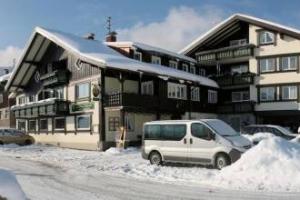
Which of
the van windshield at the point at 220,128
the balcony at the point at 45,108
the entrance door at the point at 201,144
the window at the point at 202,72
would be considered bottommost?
the entrance door at the point at 201,144

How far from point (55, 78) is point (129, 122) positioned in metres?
8.46

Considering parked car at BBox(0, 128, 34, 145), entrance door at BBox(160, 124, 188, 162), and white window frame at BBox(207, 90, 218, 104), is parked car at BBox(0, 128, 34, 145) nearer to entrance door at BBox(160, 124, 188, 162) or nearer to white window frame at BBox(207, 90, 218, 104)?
white window frame at BBox(207, 90, 218, 104)

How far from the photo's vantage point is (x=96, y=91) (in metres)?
34.2

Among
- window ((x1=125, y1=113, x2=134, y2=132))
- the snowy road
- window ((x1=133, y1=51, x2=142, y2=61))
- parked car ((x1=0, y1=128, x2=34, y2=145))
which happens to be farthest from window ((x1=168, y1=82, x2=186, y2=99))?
the snowy road

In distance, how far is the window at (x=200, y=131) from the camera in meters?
19.9

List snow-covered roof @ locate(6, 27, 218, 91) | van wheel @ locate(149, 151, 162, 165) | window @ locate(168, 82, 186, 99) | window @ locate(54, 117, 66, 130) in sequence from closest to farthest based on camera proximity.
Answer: van wheel @ locate(149, 151, 162, 165) < snow-covered roof @ locate(6, 27, 218, 91) < window @ locate(168, 82, 186, 99) < window @ locate(54, 117, 66, 130)

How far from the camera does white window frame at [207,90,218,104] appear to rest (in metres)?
45.0

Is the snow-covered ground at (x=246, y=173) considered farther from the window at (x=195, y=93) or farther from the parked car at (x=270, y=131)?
the window at (x=195, y=93)

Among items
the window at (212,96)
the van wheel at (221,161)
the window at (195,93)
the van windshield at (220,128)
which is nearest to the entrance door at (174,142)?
the van windshield at (220,128)

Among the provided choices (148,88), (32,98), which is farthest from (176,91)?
(32,98)

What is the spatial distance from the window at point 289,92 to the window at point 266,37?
433cm

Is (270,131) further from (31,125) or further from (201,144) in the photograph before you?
(31,125)

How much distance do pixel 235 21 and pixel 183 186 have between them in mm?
31911

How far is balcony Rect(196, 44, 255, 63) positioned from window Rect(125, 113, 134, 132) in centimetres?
1355
